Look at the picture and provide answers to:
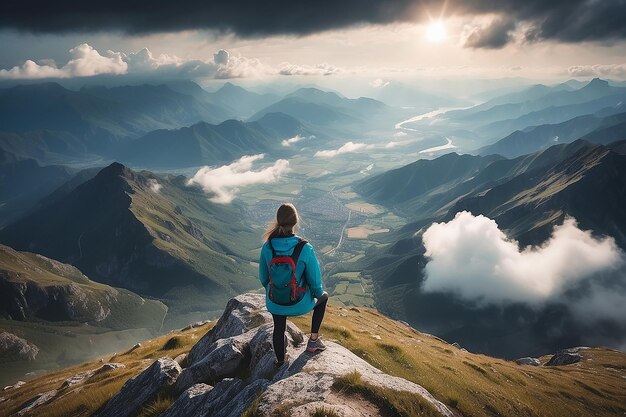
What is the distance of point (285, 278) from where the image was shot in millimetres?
15023

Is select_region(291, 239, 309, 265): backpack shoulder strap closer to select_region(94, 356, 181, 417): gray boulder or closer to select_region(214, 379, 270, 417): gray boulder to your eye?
select_region(214, 379, 270, 417): gray boulder

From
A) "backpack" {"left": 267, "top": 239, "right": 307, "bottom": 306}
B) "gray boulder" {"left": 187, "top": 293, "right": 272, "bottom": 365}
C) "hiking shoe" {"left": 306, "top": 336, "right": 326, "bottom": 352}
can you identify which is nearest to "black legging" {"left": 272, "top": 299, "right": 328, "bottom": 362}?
"backpack" {"left": 267, "top": 239, "right": 307, "bottom": 306}

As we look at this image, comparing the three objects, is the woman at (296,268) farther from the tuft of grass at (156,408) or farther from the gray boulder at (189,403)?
the tuft of grass at (156,408)

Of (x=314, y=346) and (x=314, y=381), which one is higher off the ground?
(x=314, y=346)

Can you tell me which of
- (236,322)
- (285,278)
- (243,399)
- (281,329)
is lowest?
(236,322)

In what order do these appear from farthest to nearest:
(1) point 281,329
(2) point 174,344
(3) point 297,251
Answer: (2) point 174,344 → (1) point 281,329 → (3) point 297,251

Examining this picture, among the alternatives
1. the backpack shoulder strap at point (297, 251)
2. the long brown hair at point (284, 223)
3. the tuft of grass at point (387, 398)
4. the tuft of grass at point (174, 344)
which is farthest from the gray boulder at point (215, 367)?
the tuft of grass at point (174, 344)

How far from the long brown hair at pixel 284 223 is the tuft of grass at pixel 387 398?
6277mm

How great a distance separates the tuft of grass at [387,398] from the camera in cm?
1401

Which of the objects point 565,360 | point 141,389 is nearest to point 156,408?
point 141,389

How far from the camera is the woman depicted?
14.9 m

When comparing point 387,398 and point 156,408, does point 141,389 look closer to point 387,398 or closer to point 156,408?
point 156,408

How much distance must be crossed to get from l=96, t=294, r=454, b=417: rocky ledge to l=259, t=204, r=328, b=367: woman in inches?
89.2

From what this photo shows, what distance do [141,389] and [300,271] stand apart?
14.0 metres
